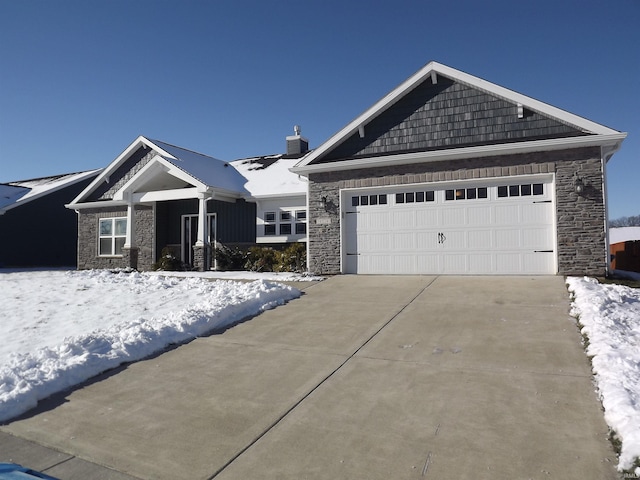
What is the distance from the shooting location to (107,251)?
18938mm

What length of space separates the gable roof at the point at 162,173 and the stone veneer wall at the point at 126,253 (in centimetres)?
61

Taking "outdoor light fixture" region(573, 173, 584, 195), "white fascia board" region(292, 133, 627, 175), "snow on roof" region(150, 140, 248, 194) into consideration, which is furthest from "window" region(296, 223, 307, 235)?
"outdoor light fixture" region(573, 173, 584, 195)

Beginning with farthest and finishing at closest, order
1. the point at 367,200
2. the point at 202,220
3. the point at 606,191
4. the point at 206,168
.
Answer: the point at 206,168 → the point at 202,220 → the point at 367,200 → the point at 606,191

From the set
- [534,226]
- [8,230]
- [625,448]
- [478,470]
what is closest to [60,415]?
[478,470]

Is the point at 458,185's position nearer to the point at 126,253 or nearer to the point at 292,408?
the point at 292,408

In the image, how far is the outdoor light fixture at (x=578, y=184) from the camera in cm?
1029

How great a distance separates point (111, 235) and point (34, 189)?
30.7 ft

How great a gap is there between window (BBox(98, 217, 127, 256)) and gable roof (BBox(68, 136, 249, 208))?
981 mm

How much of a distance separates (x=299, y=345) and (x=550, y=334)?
3.36 meters

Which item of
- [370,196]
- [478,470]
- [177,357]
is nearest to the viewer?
[478,470]

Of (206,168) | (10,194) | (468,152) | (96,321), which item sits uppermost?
(206,168)

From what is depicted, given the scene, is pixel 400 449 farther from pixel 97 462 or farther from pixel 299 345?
pixel 299 345

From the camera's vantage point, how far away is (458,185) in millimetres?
11562

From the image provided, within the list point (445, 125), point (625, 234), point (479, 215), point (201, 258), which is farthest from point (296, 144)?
point (625, 234)
